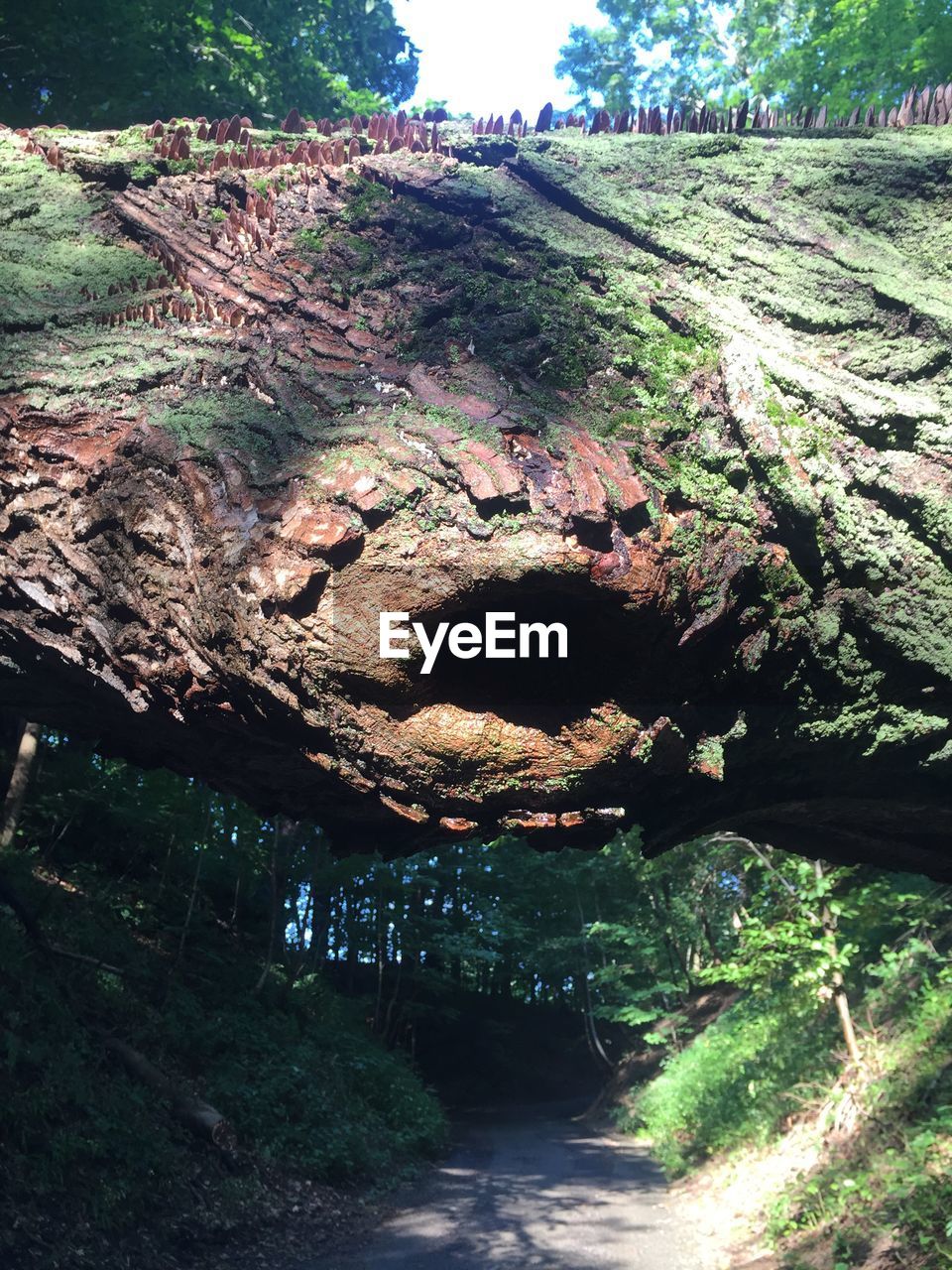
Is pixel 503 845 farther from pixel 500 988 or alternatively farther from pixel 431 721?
pixel 431 721

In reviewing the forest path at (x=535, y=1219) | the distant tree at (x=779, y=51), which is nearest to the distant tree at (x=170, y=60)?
the distant tree at (x=779, y=51)

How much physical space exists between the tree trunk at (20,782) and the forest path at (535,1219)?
4806 millimetres

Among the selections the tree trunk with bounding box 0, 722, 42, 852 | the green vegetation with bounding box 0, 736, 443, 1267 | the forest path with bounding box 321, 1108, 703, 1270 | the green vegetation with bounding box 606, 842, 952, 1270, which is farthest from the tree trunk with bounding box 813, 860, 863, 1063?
the tree trunk with bounding box 0, 722, 42, 852

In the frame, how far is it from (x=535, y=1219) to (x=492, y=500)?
38.7 feet

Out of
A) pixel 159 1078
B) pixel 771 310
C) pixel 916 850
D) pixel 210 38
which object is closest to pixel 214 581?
pixel 771 310

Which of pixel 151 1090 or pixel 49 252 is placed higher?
pixel 49 252

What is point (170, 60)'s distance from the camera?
7.82 metres

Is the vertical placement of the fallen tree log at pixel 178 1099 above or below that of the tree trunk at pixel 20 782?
below

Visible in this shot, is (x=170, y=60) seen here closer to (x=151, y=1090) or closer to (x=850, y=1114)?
(x=151, y=1090)

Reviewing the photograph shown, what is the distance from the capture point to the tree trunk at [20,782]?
30.1 ft

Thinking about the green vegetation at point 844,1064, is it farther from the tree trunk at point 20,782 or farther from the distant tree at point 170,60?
the distant tree at point 170,60

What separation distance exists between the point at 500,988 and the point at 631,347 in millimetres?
33605
